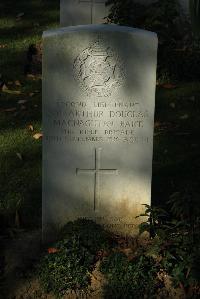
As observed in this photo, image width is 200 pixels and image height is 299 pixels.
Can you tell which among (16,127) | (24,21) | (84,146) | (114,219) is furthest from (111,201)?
(24,21)

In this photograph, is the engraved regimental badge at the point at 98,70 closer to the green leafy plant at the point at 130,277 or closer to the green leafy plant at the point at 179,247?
the green leafy plant at the point at 179,247

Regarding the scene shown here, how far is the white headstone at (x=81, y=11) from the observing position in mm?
9453

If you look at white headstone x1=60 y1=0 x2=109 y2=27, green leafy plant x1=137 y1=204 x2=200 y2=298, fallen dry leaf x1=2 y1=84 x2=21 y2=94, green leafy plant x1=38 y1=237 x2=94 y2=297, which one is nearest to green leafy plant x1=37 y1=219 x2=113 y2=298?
green leafy plant x1=38 y1=237 x2=94 y2=297

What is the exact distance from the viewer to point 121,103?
4.80 meters

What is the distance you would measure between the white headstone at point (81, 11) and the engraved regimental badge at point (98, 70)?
16.1ft

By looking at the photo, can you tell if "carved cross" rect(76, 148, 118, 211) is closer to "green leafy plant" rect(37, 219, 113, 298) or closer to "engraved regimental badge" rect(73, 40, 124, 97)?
"green leafy plant" rect(37, 219, 113, 298)

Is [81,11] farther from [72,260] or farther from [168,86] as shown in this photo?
[72,260]

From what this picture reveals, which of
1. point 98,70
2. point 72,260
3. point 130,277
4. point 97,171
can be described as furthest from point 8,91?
point 130,277

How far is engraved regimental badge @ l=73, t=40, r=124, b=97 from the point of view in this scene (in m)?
4.67

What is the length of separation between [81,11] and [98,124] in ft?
16.2

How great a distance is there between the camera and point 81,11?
373 inches

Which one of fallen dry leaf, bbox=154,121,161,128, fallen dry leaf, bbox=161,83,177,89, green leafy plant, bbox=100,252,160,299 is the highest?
fallen dry leaf, bbox=161,83,177,89

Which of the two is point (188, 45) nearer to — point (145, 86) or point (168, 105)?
Answer: point (168, 105)

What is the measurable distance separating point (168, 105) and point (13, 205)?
8.96ft
